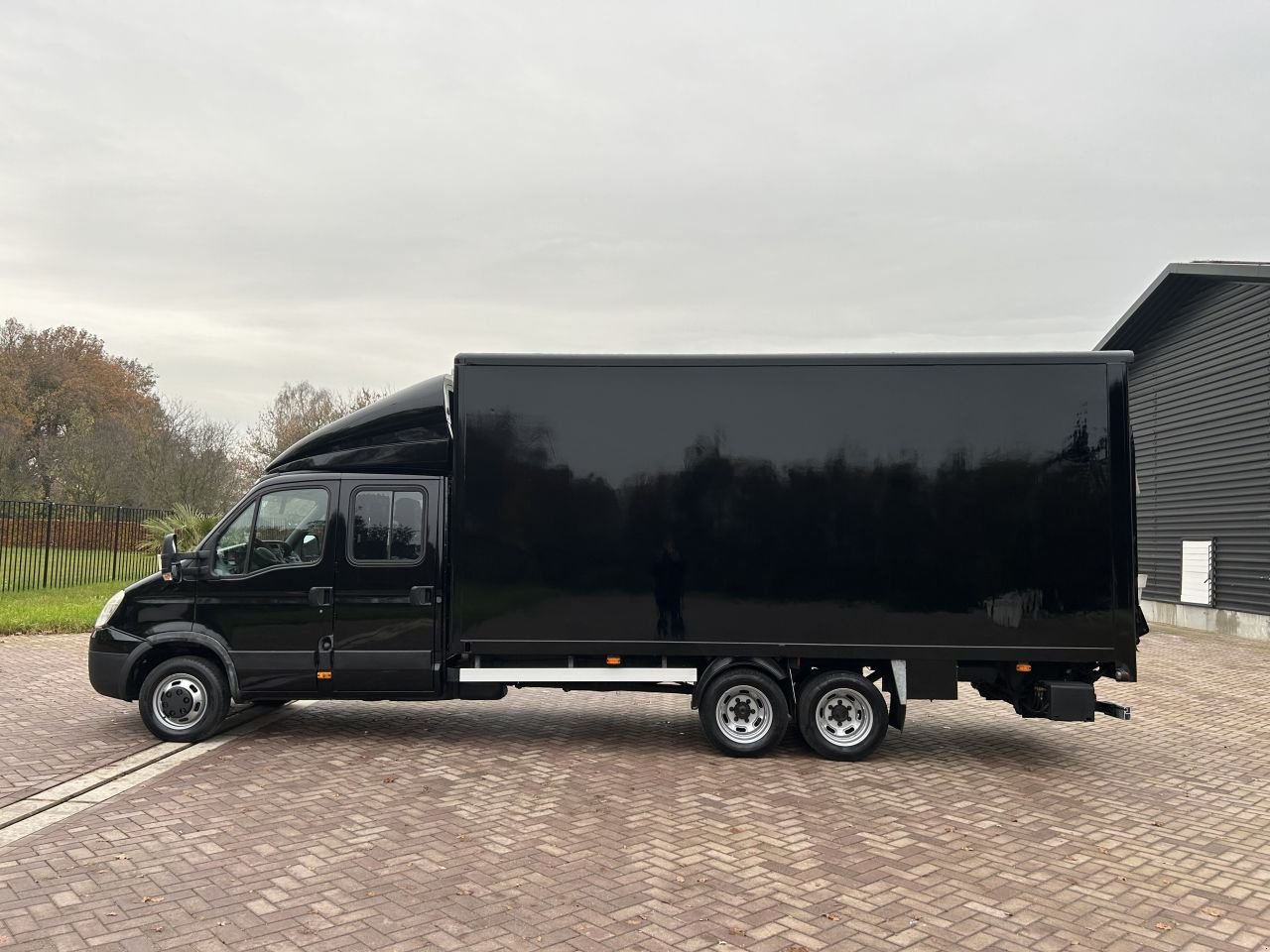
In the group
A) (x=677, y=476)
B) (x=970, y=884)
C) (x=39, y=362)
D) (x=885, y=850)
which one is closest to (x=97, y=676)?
(x=677, y=476)

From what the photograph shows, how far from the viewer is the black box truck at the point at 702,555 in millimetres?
7332

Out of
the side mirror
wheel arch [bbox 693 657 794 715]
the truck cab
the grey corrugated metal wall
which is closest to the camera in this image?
wheel arch [bbox 693 657 794 715]

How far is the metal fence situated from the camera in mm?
18844

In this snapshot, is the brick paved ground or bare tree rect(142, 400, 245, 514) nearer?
the brick paved ground

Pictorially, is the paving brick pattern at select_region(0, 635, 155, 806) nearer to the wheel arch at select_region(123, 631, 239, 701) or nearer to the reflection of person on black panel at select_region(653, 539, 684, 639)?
the wheel arch at select_region(123, 631, 239, 701)

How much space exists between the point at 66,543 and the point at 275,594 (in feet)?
48.6

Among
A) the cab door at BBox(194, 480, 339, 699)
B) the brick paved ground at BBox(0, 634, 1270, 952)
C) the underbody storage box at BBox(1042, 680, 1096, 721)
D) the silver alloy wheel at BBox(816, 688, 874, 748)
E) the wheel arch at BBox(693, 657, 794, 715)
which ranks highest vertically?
the cab door at BBox(194, 480, 339, 699)

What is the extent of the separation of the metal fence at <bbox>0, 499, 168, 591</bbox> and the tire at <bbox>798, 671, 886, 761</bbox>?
16.6m

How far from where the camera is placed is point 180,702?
794 centimetres

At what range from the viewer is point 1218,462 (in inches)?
763

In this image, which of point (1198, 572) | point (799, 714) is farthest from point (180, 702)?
point (1198, 572)

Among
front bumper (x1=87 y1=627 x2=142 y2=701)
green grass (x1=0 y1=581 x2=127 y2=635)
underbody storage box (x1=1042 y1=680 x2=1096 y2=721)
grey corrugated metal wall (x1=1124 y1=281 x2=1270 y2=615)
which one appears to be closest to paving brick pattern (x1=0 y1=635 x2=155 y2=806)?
front bumper (x1=87 y1=627 x2=142 y2=701)

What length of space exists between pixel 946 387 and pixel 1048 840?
3.32 meters

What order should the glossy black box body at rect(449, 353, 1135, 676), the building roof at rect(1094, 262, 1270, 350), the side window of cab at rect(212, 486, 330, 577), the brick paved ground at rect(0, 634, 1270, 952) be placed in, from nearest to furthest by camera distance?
the brick paved ground at rect(0, 634, 1270, 952)
the glossy black box body at rect(449, 353, 1135, 676)
the side window of cab at rect(212, 486, 330, 577)
the building roof at rect(1094, 262, 1270, 350)
